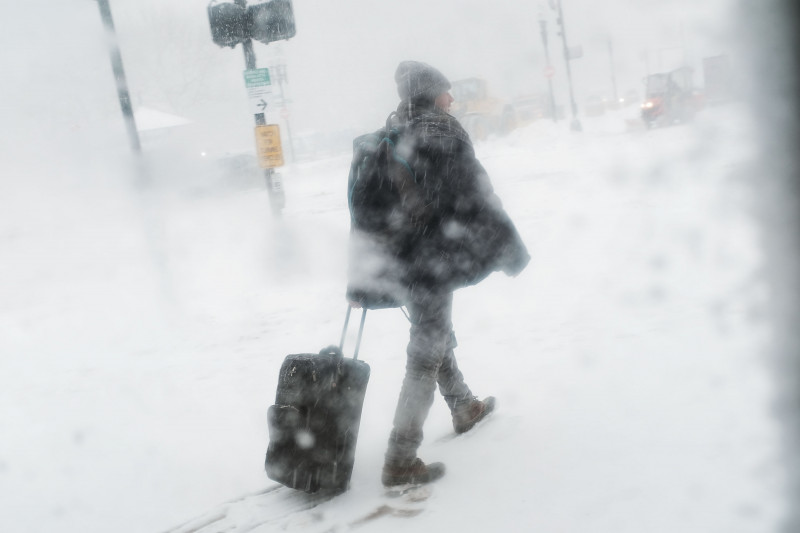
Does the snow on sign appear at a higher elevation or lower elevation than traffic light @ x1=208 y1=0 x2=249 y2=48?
lower

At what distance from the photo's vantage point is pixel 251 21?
5.88 m

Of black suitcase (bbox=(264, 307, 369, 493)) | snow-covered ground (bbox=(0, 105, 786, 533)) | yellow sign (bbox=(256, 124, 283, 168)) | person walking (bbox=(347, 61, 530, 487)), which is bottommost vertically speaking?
snow-covered ground (bbox=(0, 105, 786, 533))

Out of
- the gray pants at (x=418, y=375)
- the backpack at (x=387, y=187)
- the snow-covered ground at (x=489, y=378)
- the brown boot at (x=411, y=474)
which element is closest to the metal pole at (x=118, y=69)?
the snow-covered ground at (x=489, y=378)

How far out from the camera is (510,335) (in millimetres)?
4254

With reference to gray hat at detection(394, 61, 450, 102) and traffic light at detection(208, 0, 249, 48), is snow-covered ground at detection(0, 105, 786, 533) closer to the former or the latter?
gray hat at detection(394, 61, 450, 102)

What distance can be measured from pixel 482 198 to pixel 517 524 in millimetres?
1076

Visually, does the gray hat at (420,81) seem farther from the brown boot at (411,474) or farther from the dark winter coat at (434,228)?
the brown boot at (411,474)

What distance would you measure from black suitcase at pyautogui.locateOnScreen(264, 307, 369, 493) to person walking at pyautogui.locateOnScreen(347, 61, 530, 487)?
0.64ft

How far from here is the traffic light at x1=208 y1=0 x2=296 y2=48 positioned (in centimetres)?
564

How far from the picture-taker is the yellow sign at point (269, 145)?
6.24m

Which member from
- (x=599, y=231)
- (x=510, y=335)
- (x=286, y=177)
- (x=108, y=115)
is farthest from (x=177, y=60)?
(x=510, y=335)

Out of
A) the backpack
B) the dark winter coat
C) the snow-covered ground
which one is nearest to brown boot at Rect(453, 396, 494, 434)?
the snow-covered ground

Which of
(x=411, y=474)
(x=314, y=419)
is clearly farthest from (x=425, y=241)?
(x=411, y=474)

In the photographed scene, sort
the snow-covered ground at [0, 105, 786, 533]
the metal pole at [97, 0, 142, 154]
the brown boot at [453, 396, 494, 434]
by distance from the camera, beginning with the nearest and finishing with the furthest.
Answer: the snow-covered ground at [0, 105, 786, 533] → the brown boot at [453, 396, 494, 434] → the metal pole at [97, 0, 142, 154]
